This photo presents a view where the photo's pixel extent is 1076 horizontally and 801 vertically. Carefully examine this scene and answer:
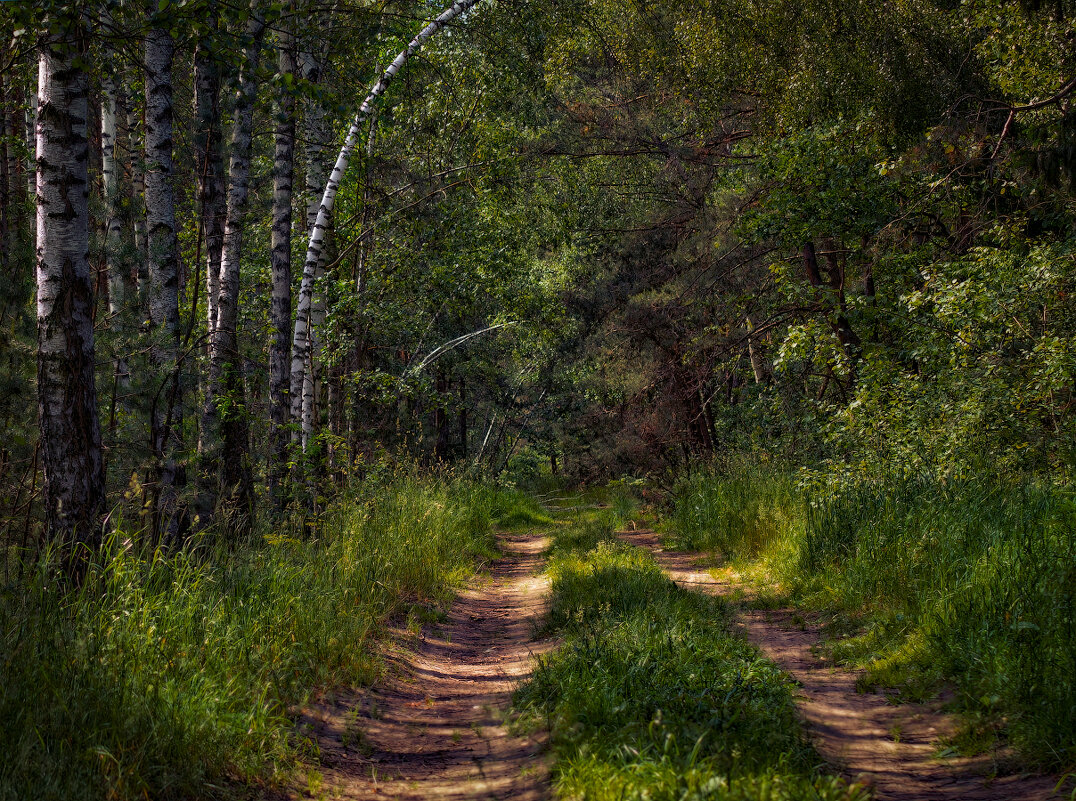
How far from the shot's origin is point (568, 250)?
63.7 feet

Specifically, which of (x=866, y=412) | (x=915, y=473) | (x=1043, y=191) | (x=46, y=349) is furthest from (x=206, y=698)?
(x=1043, y=191)

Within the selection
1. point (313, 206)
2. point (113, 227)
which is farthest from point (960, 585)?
point (113, 227)

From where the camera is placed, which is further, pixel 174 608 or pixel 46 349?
pixel 46 349

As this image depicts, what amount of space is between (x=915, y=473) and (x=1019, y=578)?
11.4 ft

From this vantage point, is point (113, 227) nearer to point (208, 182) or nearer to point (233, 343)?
point (208, 182)

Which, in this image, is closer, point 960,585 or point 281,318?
point 960,585

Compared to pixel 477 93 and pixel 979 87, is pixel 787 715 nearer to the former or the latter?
pixel 979 87

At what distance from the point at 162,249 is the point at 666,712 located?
6561mm

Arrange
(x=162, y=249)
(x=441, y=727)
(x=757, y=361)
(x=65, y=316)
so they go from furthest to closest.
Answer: (x=757, y=361)
(x=162, y=249)
(x=441, y=727)
(x=65, y=316)

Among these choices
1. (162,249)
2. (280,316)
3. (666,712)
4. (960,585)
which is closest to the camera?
(666,712)

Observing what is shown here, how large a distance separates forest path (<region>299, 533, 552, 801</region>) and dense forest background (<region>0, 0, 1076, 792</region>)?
1.59 m

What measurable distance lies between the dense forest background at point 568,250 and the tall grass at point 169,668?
294 millimetres

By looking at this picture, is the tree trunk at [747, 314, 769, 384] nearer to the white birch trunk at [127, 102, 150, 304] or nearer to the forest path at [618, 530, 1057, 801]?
the forest path at [618, 530, 1057, 801]

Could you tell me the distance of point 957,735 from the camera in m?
3.80
